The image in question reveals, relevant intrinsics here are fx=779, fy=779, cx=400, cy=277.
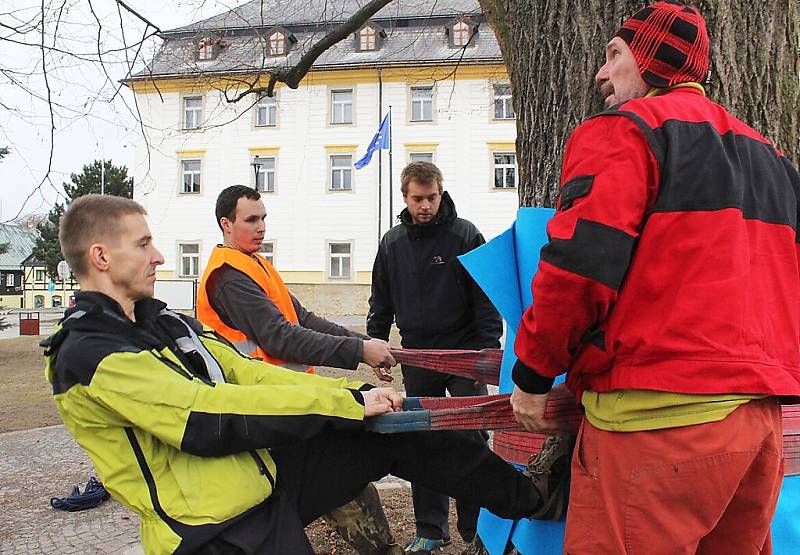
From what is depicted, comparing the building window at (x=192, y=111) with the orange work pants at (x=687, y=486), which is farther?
the building window at (x=192, y=111)

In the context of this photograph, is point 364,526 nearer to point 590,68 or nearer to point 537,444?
point 537,444

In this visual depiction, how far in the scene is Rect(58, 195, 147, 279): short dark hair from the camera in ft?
8.61

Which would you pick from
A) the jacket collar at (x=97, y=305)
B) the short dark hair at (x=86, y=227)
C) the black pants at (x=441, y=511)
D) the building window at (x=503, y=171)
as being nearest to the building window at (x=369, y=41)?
the building window at (x=503, y=171)

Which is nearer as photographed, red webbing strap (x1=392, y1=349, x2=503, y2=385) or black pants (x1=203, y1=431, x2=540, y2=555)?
black pants (x1=203, y1=431, x2=540, y2=555)

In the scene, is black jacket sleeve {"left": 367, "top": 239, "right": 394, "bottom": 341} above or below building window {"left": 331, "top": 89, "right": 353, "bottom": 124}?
below

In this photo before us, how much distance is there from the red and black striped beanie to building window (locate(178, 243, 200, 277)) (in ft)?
97.1

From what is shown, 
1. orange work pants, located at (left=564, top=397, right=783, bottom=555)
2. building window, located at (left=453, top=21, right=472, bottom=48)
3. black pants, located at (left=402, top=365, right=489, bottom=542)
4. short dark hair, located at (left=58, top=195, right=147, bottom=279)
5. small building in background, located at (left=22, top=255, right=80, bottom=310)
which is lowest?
small building in background, located at (left=22, top=255, right=80, bottom=310)

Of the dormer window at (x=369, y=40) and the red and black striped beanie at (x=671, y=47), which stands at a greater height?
the dormer window at (x=369, y=40)

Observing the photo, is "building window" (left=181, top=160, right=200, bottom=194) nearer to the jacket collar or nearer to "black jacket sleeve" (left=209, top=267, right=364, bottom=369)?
"black jacket sleeve" (left=209, top=267, right=364, bottom=369)

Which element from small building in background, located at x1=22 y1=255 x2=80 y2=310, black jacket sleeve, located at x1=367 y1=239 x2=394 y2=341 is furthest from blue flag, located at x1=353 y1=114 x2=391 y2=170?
small building in background, located at x1=22 y1=255 x2=80 y2=310

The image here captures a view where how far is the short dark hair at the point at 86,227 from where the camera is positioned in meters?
2.62

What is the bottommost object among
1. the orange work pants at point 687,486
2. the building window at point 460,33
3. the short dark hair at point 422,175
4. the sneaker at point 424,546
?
the sneaker at point 424,546

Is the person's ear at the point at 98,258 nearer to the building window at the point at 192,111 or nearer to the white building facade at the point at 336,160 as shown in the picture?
the white building facade at the point at 336,160

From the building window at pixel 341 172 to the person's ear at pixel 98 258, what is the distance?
27087 mm
